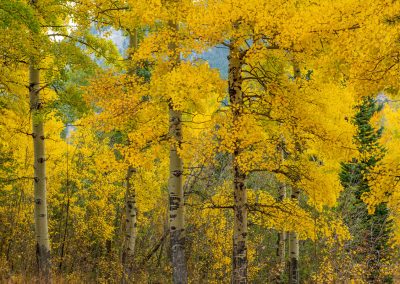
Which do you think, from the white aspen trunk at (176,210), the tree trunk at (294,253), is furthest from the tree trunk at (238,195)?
the tree trunk at (294,253)

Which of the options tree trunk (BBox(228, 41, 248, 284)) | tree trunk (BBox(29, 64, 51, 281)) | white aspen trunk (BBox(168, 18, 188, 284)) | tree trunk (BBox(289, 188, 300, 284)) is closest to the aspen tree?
tree trunk (BBox(29, 64, 51, 281))

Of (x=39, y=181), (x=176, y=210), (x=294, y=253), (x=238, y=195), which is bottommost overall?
(x=294, y=253)

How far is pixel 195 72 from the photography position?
22.5ft

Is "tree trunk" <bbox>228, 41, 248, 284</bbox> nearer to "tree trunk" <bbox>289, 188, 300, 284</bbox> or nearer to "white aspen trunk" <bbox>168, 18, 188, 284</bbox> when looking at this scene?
"white aspen trunk" <bbox>168, 18, 188, 284</bbox>

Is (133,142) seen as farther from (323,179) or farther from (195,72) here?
(323,179)

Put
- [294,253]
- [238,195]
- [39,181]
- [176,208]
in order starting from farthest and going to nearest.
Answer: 1. [294,253]
2. [39,181]
3. [176,208]
4. [238,195]

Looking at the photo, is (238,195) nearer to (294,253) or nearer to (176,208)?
(176,208)

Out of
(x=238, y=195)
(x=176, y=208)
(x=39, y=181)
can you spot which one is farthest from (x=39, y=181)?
(x=238, y=195)

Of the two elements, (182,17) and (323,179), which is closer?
(182,17)

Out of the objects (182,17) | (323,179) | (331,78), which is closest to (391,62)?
(331,78)

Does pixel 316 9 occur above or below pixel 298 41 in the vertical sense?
above

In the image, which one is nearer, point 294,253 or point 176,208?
point 176,208

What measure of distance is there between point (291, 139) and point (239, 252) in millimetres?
2333

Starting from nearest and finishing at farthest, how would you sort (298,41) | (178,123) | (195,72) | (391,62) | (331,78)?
(391,62) → (298,41) → (195,72) → (331,78) → (178,123)
